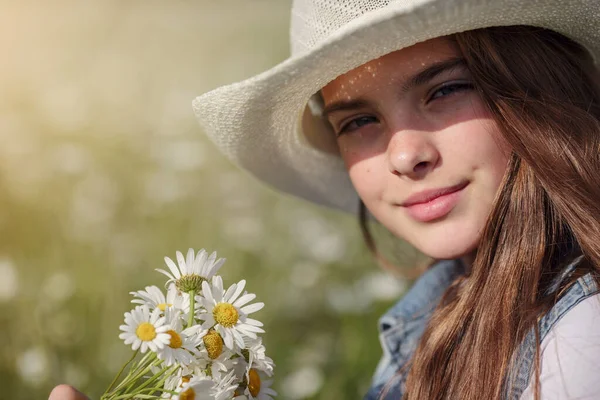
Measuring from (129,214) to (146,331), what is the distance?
1796mm

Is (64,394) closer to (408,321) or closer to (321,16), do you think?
(321,16)

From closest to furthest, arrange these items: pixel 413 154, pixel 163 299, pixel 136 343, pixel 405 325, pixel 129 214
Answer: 1. pixel 136 343
2. pixel 163 299
3. pixel 413 154
4. pixel 405 325
5. pixel 129 214

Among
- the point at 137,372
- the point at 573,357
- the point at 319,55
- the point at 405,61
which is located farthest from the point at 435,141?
the point at 137,372

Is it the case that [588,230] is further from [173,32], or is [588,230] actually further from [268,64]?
[173,32]

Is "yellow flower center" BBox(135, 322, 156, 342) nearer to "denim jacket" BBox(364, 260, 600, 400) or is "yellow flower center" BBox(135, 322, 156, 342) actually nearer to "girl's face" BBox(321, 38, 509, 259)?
"girl's face" BBox(321, 38, 509, 259)

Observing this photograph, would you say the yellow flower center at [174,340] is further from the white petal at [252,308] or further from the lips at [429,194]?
the lips at [429,194]

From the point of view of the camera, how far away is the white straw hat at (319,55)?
1075 mm

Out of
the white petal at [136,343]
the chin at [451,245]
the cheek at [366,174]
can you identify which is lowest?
the white petal at [136,343]

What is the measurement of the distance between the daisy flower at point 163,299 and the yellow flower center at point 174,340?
47 mm

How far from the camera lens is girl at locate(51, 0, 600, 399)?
44.6 inches

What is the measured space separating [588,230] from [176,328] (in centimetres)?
68

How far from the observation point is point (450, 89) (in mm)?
1259

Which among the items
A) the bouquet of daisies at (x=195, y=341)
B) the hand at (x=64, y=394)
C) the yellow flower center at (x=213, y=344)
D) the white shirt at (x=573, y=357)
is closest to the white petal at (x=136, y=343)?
the bouquet of daisies at (x=195, y=341)

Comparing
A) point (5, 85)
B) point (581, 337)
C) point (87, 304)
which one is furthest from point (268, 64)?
point (581, 337)
